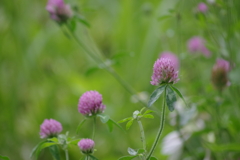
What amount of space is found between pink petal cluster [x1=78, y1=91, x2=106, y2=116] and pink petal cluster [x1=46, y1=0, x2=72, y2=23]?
0.33 m

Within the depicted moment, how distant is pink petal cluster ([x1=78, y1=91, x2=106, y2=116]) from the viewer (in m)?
0.50

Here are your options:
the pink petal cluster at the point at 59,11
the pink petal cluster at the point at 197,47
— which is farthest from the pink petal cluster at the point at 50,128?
the pink petal cluster at the point at 197,47

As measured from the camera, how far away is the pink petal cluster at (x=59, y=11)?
785 mm

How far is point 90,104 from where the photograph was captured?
50cm

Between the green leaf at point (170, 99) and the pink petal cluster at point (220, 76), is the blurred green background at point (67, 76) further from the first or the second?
the green leaf at point (170, 99)

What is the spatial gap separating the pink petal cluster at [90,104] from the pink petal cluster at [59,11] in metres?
0.33

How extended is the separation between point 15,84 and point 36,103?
127mm

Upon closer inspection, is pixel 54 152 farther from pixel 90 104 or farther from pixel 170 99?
pixel 170 99

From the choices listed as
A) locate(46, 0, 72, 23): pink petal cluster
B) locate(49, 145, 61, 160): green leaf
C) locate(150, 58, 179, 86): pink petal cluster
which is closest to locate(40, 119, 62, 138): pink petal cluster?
locate(49, 145, 61, 160): green leaf

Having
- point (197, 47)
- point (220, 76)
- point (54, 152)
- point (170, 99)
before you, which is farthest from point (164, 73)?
point (197, 47)

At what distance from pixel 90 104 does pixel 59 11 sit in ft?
1.14

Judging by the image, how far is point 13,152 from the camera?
1.38 m

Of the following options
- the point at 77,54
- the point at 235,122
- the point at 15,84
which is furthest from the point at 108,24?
the point at 235,122

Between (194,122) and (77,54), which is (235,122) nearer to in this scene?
(194,122)
